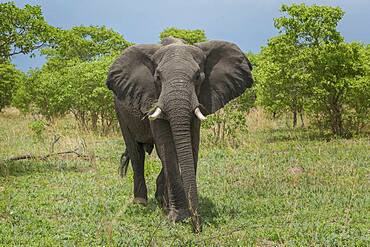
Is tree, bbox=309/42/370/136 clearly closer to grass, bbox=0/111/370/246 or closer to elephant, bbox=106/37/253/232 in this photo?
grass, bbox=0/111/370/246

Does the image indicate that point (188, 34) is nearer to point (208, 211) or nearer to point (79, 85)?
point (79, 85)

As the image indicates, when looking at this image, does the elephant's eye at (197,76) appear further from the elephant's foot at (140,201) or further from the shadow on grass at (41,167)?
the shadow on grass at (41,167)

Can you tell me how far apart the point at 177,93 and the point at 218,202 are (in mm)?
2799

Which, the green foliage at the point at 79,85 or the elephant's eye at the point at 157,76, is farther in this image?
the green foliage at the point at 79,85

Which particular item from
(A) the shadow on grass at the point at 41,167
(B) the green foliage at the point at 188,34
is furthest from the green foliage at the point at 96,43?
(A) the shadow on grass at the point at 41,167

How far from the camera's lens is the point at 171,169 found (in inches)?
293

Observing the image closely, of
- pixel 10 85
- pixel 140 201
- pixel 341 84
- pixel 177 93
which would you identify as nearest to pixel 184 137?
pixel 177 93

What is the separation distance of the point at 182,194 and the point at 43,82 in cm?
2260

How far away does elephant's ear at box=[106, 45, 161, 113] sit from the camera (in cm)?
785

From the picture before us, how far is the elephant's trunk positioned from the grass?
1.86 feet

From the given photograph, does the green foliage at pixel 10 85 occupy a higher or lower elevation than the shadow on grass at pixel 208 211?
higher

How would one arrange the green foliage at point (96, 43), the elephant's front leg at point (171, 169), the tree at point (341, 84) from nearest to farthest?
1. the elephant's front leg at point (171, 169)
2. the tree at point (341, 84)
3. the green foliage at point (96, 43)

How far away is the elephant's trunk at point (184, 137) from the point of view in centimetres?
678

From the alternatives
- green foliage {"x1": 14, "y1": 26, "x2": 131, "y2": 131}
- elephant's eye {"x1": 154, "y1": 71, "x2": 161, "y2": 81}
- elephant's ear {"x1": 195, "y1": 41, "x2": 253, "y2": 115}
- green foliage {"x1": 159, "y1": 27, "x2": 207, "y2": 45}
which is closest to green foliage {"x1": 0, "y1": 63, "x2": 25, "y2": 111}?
green foliage {"x1": 14, "y1": 26, "x2": 131, "y2": 131}
